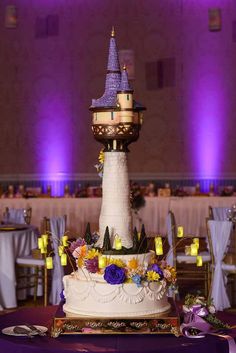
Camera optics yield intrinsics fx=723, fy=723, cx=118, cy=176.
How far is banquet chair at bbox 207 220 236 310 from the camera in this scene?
680 cm

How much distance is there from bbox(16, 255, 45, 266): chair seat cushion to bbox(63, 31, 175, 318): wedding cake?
11.8ft

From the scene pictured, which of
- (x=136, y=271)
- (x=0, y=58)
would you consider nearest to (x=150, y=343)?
(x=136, y=271)

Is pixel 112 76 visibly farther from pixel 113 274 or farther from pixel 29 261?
pixel 29 261

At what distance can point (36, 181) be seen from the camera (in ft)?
43.2

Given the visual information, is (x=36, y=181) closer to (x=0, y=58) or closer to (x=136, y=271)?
(x=0, y=58)

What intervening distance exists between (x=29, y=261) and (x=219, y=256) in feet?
6.16

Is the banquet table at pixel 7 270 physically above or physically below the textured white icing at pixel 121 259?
below

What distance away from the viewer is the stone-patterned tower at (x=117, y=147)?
3449 millimetres

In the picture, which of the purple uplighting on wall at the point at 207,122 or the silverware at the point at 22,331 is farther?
the purple uplighting on wall at the point at 207,122

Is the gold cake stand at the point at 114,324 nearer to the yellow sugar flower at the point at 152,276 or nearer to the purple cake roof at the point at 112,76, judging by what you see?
the yellow sugar flower at the point at 152,276

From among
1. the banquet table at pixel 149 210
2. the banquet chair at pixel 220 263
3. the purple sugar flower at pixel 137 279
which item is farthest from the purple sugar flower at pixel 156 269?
the banquet table at pixel 149 210

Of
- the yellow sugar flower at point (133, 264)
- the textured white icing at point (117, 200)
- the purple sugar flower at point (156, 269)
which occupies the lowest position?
the purple sugar flower at point (156, 269)

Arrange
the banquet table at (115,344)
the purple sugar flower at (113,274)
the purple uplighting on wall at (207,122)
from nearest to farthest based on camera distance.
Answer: the banquet table at (115,344), the purple sugar flower at (113,274), the purple uplighting on wall at (207,122)

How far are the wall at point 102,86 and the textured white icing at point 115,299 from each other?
9.68 meters
